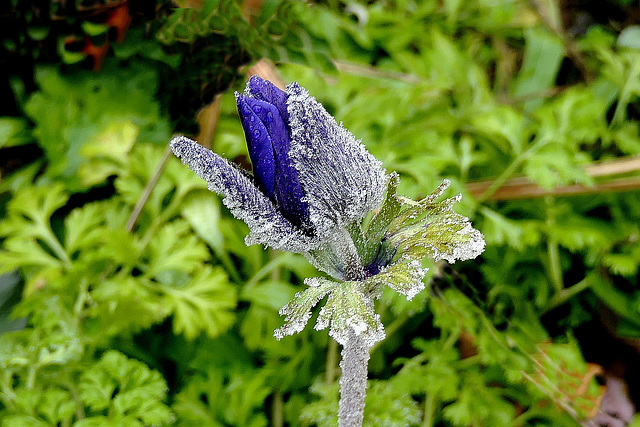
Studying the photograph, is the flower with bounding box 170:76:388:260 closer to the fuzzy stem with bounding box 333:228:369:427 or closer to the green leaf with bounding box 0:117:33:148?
the fuzzy stem with bounding box 333:228:369:427

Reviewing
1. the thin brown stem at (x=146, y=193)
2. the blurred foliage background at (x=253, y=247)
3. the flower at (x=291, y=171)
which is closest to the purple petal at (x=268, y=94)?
the flower at (x=291, y=171)

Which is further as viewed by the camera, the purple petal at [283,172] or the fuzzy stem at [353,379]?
the fuzzy stem at [353,379]

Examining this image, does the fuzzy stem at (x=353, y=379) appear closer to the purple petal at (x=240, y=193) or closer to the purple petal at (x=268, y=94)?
the purple petal at (x=240, y=193)

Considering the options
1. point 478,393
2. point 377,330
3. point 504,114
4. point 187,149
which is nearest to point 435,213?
point 377,330

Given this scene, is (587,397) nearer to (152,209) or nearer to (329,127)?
(329,127)

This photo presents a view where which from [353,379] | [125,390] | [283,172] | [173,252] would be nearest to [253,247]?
[173,252]

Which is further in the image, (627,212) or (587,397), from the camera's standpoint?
A: (627,212)
